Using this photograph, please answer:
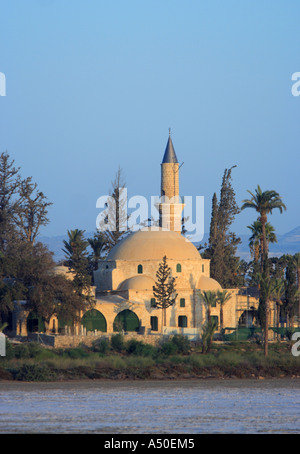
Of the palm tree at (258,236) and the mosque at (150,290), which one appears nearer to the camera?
the mosque at (150,290)

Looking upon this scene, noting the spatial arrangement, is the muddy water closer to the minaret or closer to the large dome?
the large dome

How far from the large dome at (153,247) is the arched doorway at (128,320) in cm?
436

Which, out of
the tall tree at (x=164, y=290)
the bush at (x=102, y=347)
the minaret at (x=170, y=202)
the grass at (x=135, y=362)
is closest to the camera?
the grass at (x=135, y=362)

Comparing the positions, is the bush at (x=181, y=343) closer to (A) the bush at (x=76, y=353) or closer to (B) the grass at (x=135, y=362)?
(B) the grass at (x=135, y=362)

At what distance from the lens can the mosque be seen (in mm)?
50500

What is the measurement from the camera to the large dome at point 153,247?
54281 mm

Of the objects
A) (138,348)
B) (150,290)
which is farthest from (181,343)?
(150,290)

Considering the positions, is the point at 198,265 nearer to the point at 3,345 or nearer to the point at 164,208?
the point at 164,208

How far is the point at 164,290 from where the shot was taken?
50875 millimetres

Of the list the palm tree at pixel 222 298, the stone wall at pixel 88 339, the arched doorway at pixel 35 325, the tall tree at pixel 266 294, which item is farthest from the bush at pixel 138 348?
the palm tree at pixel 222 298

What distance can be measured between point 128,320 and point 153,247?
5529 mm

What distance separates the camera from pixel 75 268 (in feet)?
164

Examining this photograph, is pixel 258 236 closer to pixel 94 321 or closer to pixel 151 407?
pixel 94 321
